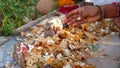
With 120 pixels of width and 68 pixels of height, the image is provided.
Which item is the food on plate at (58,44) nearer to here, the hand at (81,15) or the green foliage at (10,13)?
the green foliage at (10,13)

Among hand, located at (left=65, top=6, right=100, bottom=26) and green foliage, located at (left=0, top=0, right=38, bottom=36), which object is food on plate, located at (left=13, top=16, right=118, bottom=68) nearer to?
green foliage, located at (left=0, top=0, right=38, bottom=36)

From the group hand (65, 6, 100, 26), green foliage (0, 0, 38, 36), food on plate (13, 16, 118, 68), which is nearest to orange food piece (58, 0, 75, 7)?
food on plate (13, 16, 118, 68)

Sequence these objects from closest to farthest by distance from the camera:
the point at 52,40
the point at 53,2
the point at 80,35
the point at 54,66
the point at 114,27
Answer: the point at 54,66 → the point at 52,40 → the point at 80,35 → the point at 114,27 → the point at 53,2

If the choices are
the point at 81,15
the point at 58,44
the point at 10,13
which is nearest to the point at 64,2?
the point at 10,13

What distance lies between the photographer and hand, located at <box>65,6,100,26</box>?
2.89 metres

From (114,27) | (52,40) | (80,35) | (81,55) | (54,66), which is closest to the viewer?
(54,66)

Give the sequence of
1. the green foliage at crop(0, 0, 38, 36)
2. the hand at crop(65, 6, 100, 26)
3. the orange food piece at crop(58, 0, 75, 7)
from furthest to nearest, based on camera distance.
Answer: the orange food piece at crop(58, 0, 75, 7) → the green foliage at crop(0, 0, 38, 36) → the hand at crop(65, 6, 100, 26)

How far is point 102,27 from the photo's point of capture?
3.84 m

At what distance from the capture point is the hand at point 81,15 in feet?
9.48

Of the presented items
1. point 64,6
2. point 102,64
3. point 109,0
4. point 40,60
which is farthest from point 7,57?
point 109,0

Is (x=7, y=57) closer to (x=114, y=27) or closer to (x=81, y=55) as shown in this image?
(x=81, y=55)

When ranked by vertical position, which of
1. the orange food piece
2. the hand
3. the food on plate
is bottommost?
the food on plate

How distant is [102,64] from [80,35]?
2.04 ft

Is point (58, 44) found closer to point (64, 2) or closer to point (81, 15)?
point (81, 15)
